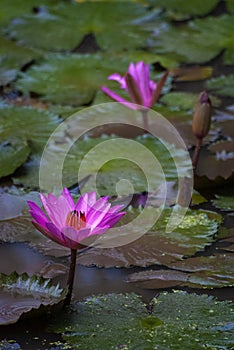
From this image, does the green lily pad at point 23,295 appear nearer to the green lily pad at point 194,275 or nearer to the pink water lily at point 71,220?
the pink water lily at point 71,220

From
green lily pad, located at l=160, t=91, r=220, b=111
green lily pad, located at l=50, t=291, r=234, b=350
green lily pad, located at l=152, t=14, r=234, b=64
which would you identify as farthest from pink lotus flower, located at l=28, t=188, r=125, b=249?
green lily pad, located at l=152, t=14, r=234, b=64

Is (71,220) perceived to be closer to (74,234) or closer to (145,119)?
(74,234)

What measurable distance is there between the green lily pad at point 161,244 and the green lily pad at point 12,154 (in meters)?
0.32

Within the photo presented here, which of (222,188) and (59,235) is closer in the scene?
(59,235)

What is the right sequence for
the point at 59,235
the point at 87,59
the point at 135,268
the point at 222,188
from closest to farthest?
1. the point at 59,235
2. the point at 135,268
3. the point at 222,188
4. the point at 87,59

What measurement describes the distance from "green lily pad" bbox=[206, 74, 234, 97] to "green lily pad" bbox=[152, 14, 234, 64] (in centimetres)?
16

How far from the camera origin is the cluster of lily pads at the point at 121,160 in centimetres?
121

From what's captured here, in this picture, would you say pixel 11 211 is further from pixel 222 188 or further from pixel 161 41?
pixel 161 41

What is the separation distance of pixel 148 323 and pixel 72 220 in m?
0.19

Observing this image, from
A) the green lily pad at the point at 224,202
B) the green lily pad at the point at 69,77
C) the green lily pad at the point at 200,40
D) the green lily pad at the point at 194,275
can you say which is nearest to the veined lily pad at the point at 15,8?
the green lily pad at the point at 69,77

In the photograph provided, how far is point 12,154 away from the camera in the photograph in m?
1.78

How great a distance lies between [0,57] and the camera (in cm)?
239

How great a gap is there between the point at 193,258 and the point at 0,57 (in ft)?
3.93

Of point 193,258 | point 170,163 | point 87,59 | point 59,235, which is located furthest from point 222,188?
point 87,59
